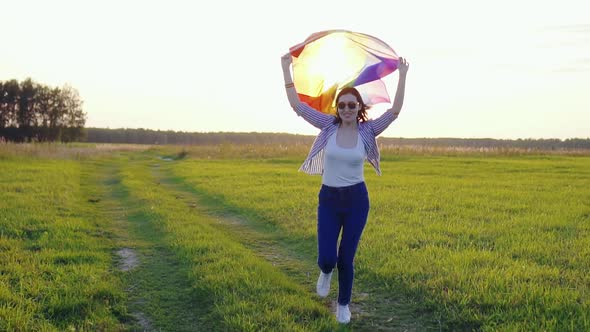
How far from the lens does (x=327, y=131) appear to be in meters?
5.94

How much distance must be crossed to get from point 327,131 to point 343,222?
1092mm

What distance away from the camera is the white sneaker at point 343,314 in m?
5.88

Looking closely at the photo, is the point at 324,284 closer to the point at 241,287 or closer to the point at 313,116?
the point at 241,287

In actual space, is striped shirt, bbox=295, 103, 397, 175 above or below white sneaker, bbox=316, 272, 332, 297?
above

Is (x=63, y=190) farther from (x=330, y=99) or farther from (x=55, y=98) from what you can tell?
(x=55, y=98)

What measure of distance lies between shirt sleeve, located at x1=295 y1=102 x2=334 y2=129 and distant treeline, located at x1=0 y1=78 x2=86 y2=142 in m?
69.6

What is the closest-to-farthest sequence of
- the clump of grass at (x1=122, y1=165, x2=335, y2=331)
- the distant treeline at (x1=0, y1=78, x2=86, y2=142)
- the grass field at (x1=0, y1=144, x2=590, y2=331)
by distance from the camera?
the clump of grass at (x1=122, y1=165, x2=335, y2=331) → the grass field at (x1=0, y1=144, x2=590, y2=331) → the distant treeline at (x1=0, y1=78, x2=86, y2=142)

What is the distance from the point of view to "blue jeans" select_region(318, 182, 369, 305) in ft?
18.4

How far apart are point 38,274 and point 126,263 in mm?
1425

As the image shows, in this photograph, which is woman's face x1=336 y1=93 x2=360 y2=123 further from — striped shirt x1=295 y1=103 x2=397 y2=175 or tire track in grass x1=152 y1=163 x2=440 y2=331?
tire track in grass x1=152 y1=163 x2=440 y2=331

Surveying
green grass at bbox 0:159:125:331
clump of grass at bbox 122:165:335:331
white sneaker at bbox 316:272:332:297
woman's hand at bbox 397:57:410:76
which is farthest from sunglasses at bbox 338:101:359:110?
green grass at bbox 0:159:125:331

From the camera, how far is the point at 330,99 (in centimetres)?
668

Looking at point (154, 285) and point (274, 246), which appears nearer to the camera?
point (154, 285)

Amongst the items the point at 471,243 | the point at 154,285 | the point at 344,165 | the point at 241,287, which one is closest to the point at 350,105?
the point at 344,165
